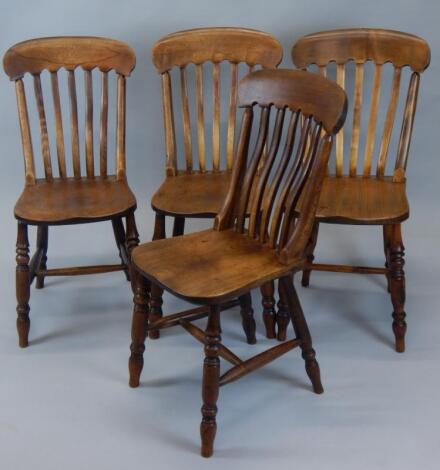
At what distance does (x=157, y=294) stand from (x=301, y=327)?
2.20ft

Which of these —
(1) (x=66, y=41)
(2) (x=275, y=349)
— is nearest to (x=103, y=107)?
(1) (x=66, y=41)

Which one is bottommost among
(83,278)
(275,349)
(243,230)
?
(83,278)

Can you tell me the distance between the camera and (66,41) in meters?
3.38

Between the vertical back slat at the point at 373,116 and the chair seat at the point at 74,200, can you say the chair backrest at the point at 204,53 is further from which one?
the vertical back slat at the point at 373,116

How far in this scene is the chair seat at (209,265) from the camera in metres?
2.43

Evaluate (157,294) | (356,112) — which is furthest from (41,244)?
(356,112)

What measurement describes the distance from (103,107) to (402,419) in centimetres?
180

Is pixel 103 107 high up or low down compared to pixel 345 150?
up

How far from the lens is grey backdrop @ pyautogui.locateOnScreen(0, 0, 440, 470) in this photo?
2574mm

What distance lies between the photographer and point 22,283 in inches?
121

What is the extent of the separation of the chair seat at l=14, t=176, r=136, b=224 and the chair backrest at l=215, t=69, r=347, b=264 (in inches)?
19.8

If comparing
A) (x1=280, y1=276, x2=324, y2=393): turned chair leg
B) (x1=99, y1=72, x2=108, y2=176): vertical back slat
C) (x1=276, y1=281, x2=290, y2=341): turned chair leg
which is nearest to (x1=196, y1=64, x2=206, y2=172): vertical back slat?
(x1=99, y1=72, x2=108, y2=176): vertical back slat

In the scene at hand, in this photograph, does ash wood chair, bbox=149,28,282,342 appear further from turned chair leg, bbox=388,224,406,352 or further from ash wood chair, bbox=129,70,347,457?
turned chair leg, bbox=388,224,406,352

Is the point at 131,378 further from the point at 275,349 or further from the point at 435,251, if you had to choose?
the point at 435,251
